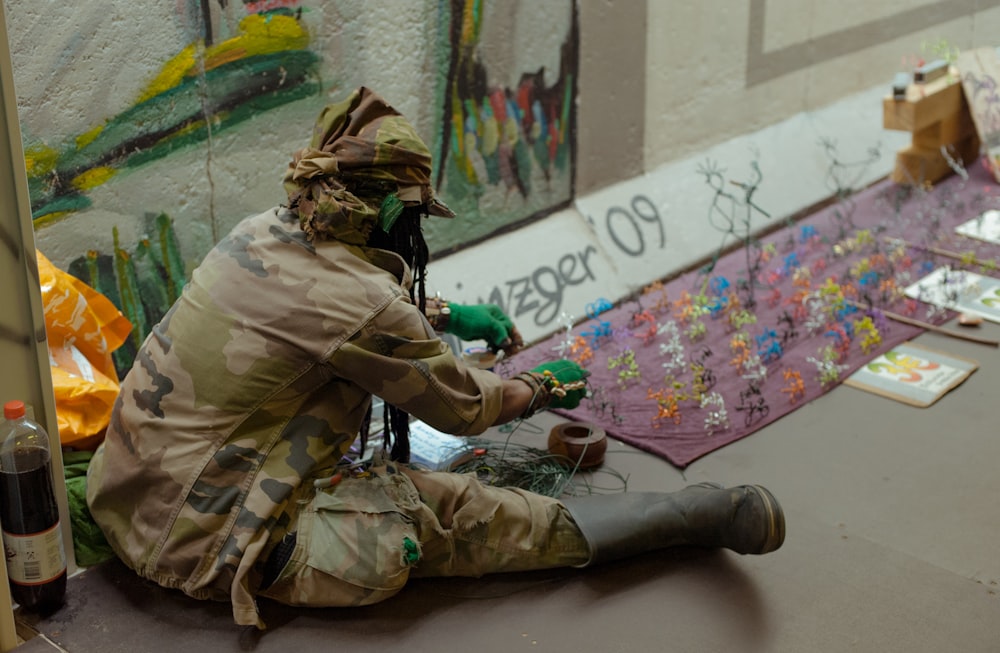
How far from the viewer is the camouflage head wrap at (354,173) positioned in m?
3.55

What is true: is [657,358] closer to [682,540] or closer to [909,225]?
[682,540]

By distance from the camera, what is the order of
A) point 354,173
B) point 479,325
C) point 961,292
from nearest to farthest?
point 354,173
point 479,325
point 961,292

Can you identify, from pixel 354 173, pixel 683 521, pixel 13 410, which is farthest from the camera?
pixel 683 521

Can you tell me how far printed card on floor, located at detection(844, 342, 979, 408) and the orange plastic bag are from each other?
3083mm

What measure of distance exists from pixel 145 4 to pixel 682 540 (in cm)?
268

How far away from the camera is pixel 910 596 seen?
145 inches

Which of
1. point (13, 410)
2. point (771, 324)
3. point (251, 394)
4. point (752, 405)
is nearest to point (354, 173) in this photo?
point (251, 394)

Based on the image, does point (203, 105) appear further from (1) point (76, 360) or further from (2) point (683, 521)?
(2) point (683, 521)

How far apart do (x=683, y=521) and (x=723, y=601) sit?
280 mm

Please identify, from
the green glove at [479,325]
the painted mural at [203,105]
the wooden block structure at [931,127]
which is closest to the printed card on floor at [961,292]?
the wooden block structure at [931,127]

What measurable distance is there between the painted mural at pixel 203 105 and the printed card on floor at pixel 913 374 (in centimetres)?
196

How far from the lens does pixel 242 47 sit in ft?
15.1

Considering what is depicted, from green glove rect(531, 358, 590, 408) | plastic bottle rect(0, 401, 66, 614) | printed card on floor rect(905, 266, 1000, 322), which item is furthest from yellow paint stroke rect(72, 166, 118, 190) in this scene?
printed card on floor rect(905, 266, 1000, 322)

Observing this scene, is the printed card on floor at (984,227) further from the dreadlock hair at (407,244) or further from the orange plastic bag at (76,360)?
the orange plastic bag at (76,360)
